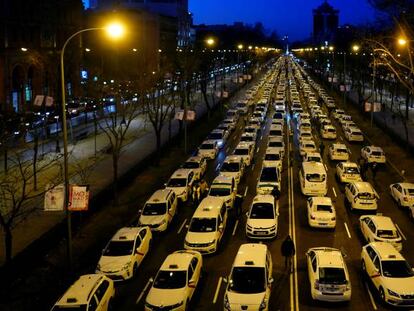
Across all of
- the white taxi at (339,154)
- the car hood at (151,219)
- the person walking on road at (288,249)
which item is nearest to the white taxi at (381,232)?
the person walking on road at (288,249)

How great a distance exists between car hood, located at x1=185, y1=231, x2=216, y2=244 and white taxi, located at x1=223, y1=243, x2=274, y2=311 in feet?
10.2

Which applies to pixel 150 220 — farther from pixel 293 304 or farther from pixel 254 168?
pixel 254 168

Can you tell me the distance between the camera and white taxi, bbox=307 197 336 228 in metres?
24.7

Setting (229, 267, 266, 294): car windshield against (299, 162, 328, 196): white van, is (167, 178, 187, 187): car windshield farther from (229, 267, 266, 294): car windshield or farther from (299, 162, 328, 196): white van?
(229, 267, 266, 294): car windshield

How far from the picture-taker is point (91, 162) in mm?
38281

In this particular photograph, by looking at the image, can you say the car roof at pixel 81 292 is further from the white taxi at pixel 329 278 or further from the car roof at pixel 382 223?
the car roof at pixel 382 223

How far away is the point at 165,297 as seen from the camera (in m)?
16.9

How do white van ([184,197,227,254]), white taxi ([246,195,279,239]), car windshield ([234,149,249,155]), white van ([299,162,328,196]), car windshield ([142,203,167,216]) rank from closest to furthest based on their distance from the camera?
white van ([184,197,227,254]) < white taxi ([246,195,279,239]) < car windshield ([142,203,167,216]) < white van ([299,162,328,196]) < car windshield ([234,149,249,155])

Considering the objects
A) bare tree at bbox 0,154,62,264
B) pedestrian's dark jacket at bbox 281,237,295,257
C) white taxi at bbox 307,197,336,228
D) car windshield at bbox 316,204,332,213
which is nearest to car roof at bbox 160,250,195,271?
pedestrian's dark jacket at bbox 281,237,295,257

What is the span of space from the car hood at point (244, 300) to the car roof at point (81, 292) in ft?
12.9

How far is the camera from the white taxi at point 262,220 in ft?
76.9

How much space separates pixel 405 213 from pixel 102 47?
213ft

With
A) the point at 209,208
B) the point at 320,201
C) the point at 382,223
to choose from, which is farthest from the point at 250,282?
the point at 320,201


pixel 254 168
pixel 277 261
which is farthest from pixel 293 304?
pixel 254 168
